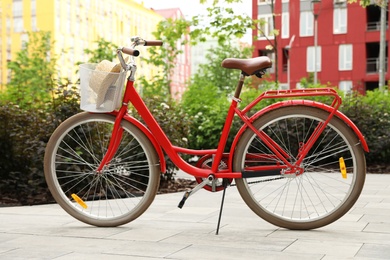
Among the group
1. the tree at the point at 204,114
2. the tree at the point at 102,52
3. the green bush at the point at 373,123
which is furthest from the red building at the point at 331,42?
the green bush at the point at 373,123

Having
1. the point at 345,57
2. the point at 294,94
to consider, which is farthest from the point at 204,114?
the point at 345,57

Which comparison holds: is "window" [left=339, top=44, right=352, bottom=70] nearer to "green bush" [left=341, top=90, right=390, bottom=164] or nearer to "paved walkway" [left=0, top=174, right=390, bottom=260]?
"green bush" [left=341, top=90, right=390, bottom=164]

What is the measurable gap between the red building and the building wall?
23.5 metres

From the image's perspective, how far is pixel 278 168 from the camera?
204 inches

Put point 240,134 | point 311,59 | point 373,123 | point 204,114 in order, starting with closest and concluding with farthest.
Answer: point 240,134 < point 373,123 < point 204,114 < point 311,59

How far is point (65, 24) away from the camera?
7700 cm

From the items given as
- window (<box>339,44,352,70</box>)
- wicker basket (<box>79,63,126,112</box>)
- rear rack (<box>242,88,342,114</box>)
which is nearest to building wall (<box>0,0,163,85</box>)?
window (<box>339,44,352,70</box>)

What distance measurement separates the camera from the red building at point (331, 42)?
4819cm

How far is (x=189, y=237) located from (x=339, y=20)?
46661 mm

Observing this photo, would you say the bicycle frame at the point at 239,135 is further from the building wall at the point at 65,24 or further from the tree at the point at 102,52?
the building wall at the point at 65,24

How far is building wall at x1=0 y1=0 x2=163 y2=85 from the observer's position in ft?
247

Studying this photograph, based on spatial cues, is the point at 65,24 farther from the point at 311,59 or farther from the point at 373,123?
the point at 373,123

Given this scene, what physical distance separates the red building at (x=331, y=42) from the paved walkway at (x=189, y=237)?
136ft

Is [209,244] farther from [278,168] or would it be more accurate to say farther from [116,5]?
[116,5]
